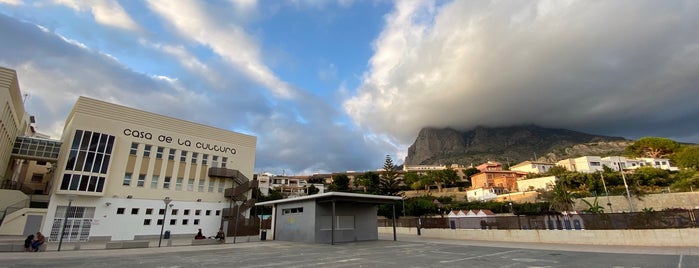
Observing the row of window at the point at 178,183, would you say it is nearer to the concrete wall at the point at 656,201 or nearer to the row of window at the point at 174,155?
the row of window at the point at 174,155

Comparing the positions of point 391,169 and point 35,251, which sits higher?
point 391,169

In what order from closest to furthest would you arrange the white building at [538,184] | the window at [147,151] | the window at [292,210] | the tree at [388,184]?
the window at [292,210] → the window at [147,151] → the white building at [538,184] → the tree at [388,184]

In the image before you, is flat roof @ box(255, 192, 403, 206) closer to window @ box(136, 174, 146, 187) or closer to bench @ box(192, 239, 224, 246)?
bench @ box(192, 239, 224, 246)

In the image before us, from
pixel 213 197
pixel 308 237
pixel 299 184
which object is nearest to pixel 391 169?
pixel 299 184

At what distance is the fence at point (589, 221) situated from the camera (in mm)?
14194

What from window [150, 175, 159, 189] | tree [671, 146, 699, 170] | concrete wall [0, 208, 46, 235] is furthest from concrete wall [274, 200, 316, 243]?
tree [671, 146, 699, 170]

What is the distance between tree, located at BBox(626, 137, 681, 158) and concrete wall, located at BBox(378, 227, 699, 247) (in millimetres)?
99141

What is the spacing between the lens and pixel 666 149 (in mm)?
84750

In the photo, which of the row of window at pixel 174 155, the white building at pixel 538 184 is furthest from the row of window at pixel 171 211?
the white building at pixel 538 184

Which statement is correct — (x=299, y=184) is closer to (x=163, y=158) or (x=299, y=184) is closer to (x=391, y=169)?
(x=391, y=169)

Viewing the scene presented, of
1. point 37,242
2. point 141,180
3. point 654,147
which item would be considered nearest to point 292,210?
point 37,242

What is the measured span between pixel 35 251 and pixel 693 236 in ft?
106

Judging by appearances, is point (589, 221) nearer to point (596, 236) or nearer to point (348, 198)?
point (596, 236)

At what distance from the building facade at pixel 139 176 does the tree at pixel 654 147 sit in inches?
4322
